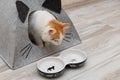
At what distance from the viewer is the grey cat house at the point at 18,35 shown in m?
1.09

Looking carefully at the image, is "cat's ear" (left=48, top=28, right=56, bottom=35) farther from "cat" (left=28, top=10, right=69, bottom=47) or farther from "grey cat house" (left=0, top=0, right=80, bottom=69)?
"grey cat house" (left=0, top=0, right=80, bottom=69)

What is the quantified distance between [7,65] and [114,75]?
54cm

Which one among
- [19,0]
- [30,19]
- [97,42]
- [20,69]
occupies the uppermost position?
[19,0]

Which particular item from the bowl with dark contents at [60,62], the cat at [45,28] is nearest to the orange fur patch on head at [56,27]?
the cat at [45,28]

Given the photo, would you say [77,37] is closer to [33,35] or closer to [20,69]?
[33,35]

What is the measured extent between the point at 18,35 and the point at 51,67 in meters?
0.24

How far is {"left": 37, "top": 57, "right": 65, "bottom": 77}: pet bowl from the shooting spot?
39.7 inches

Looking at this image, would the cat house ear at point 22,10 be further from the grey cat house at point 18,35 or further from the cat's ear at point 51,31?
the cat's ear at point 51,31

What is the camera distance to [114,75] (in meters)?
1.06

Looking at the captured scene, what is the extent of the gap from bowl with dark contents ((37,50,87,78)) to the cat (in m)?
0.08

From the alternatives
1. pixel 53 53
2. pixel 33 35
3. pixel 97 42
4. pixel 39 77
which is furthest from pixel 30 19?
pixel 97 42

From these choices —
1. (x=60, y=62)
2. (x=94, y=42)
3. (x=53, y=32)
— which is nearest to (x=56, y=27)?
(x=53, y=32)

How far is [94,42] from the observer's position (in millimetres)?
1325

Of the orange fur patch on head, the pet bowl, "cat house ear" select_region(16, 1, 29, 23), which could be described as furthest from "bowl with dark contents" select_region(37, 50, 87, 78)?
"cat house ear" select_region(16, 1, 29, 23)
